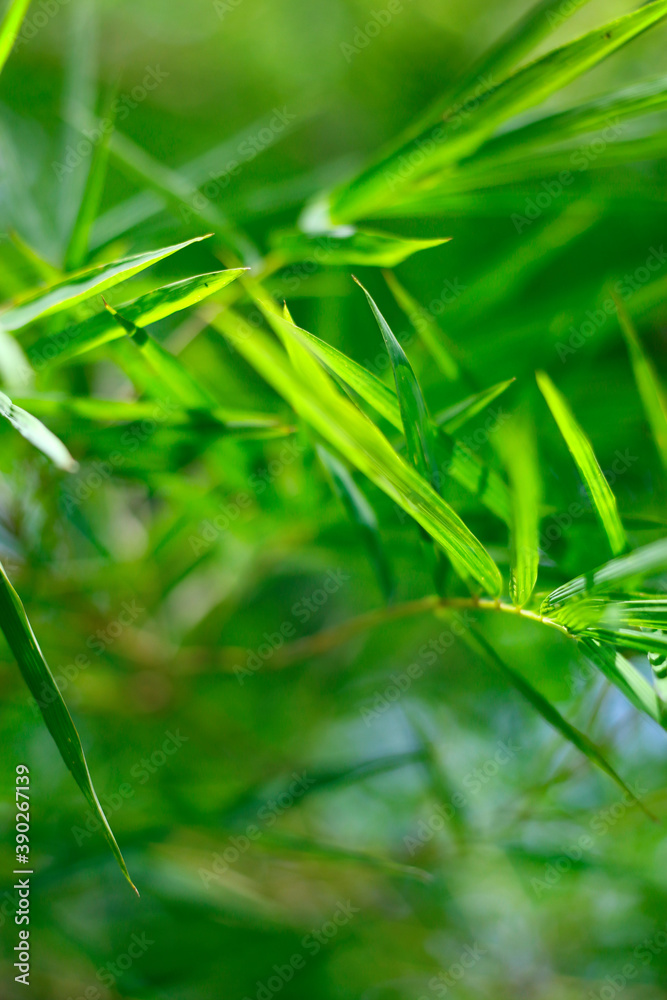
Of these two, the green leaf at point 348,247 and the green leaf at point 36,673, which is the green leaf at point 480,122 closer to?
the green leaf at point 348,247

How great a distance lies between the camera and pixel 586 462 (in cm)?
29

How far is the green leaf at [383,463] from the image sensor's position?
0.81 ft

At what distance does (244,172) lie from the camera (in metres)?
1.00

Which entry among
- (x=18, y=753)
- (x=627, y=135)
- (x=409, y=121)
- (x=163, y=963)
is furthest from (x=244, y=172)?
(x=163, y=963)

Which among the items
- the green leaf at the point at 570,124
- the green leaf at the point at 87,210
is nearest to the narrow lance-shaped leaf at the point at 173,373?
the green leaf at the point at 87,210

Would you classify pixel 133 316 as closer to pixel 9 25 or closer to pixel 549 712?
pixel 9 25

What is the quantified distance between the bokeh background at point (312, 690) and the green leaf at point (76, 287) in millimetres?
81

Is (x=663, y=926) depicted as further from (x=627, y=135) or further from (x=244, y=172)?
(x=244, y=172)

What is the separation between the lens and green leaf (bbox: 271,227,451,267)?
0.39m

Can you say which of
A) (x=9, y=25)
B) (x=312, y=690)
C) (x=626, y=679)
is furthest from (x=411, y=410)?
(x=312, y=690)

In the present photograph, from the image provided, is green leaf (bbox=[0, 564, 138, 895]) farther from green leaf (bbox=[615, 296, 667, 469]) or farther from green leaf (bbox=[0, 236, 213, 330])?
green leaf (bbox=[615, 296, 667, 469])

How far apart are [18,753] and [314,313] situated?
1.86 ft

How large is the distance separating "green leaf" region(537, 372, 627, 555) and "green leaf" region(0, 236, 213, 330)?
0.53 ft

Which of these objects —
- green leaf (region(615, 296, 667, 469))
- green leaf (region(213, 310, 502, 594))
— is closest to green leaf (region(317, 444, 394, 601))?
green leaf (region(213, 310, 502, 594))
